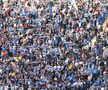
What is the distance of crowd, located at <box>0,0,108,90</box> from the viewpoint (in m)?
26.0

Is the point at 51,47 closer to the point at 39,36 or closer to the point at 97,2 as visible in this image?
the point at 39,36

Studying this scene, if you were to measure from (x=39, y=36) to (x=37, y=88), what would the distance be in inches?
207

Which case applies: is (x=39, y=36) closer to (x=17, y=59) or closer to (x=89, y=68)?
(x=17, y=59)

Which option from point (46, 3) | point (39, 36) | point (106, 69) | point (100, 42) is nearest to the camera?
point (106, 69)

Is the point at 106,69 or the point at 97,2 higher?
the point at 97,2

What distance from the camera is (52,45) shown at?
95.5ft

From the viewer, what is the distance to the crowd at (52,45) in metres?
26.0

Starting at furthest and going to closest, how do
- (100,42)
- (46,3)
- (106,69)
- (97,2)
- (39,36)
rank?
1. (46,3)
2. (97,2)
3. (39,36)
4. (100,42)
5. (106,69)

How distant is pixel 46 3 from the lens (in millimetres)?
34781

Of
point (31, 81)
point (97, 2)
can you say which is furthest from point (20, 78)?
point (97, 2)

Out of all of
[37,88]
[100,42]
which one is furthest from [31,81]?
[100,42]

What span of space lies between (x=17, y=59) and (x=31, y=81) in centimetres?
261

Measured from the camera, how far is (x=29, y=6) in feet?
115

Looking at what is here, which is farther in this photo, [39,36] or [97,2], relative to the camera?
[97,2]
